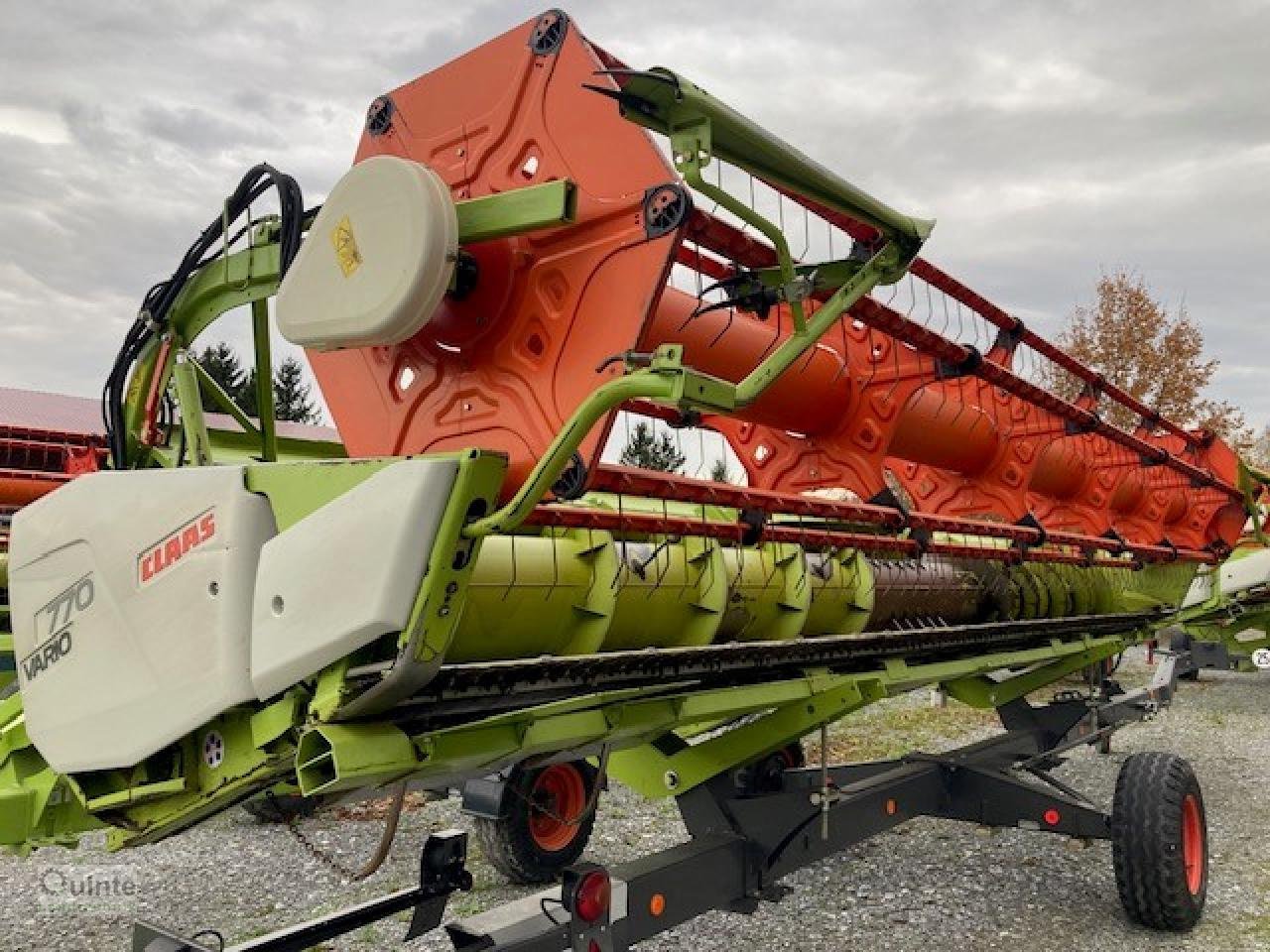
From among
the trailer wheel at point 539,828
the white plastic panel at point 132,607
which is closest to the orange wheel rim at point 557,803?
the trailer wheel at point 539,828

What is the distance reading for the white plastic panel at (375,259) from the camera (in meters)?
2.54

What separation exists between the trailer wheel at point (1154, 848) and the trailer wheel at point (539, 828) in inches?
105

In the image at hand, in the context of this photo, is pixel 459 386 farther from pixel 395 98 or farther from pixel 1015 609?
pixel 1015 609

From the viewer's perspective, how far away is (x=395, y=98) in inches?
124

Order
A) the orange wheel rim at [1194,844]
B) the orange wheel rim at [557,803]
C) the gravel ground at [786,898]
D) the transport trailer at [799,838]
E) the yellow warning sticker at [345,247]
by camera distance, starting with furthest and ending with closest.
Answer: the orange wheel rim at [557,803] → the orange wheel rim at [1194,844] → the gravel ground at [786,898] → the transport trailer at [799,838] → the yellow warning sticker at [345,247]

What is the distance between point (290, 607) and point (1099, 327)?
26.0m

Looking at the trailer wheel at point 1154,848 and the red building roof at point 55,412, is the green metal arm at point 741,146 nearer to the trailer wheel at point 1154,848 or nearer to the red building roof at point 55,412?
the trailer wheel at point 1154,848

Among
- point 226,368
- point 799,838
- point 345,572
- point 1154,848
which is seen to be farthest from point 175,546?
point 226,368

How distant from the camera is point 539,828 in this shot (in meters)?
5.94

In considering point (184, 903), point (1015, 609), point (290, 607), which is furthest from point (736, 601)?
point (184, 903)

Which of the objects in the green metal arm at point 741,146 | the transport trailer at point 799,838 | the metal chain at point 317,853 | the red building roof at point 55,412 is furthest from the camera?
the red building roof at point 55,412

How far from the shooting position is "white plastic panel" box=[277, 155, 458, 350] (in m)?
2.54

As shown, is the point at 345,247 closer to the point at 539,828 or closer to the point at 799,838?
the point at 799,838

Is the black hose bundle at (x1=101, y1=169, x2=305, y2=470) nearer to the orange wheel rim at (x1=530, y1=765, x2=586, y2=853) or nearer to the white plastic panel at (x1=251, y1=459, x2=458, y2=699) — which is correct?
the white plastic panel at (x1=251, y1=459, x2=458, y2=699)
